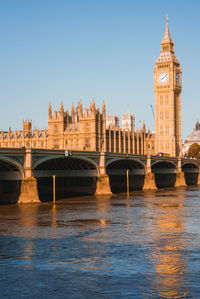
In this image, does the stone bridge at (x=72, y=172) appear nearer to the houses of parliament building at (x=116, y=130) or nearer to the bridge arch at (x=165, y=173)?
the bridge arch at (x=165, y=173)

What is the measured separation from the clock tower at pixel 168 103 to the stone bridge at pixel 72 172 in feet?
158

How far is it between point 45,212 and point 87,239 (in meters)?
20.4

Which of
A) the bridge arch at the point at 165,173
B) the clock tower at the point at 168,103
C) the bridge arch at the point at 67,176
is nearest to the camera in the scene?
the bridge arch at the point at 67,176

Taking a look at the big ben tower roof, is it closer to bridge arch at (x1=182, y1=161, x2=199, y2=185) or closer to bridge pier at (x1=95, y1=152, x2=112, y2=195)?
bridge arch at (x1=182, y1=161, x2=199, y2=185)

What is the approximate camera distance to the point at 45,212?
55969 mm

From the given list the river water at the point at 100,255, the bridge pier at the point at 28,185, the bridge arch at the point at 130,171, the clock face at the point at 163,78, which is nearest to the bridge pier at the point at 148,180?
the bridge arch at the point at 130,171

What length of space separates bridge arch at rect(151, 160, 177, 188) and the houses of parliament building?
30.5 metres

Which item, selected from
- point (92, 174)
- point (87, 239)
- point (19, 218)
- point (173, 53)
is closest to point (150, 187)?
point (92, 174)

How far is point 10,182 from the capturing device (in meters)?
69.5

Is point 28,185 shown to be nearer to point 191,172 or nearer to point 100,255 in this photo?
point 100,255

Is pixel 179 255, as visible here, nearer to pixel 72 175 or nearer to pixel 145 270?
pixel 145 270

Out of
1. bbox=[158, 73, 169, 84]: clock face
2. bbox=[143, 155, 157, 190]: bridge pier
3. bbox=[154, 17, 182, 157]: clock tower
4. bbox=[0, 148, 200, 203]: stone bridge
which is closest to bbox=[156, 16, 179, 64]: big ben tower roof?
bbox=[154, 17, 182, 157]: clock tower

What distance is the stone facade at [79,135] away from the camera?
495ft

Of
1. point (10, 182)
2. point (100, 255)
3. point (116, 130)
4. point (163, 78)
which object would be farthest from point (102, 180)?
point (163, 78)
